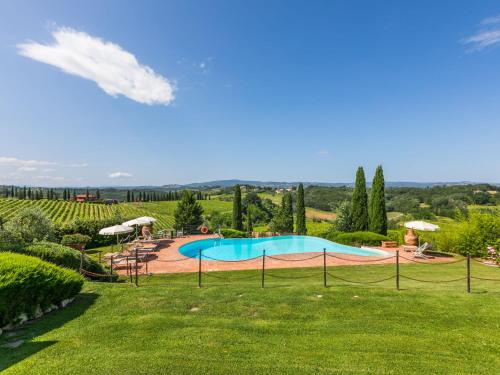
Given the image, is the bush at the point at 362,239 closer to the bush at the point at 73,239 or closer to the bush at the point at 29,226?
the bush at the point at 73,239

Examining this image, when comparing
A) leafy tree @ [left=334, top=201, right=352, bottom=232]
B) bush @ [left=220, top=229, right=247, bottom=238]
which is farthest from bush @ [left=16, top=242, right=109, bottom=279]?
leafy tree @ [left=334, top=201, right=352, bottom=232]

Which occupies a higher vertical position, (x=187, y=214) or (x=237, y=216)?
(x=187, y=214)

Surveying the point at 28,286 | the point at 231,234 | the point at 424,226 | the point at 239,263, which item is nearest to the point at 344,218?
the point at 424,226

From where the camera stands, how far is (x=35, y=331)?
16.6 ft

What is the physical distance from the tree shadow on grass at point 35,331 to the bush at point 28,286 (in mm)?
289

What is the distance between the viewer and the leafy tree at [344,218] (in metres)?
22.1

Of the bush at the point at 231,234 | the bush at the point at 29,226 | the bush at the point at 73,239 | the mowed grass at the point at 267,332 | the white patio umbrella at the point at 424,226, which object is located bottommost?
the bush at the point at 231,234

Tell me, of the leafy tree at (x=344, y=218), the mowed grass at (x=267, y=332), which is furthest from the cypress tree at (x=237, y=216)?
the mowed grass at (x=267, y=332)

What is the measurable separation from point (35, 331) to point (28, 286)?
0.90 meters

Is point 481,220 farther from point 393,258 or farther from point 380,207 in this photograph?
point 380,207

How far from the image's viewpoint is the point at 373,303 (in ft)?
19.8

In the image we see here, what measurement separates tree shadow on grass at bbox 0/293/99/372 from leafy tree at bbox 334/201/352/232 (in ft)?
63.5

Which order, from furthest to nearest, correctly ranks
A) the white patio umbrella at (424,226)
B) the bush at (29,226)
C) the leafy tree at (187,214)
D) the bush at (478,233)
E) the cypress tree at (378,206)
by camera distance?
the leafy tree at (187,214)
the cypress tree at (378,206)
the white patio umbrella at (424,226)
the bush at (29,226)
the bush at (478,233)

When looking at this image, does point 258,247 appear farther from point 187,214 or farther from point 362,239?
point 187,214
